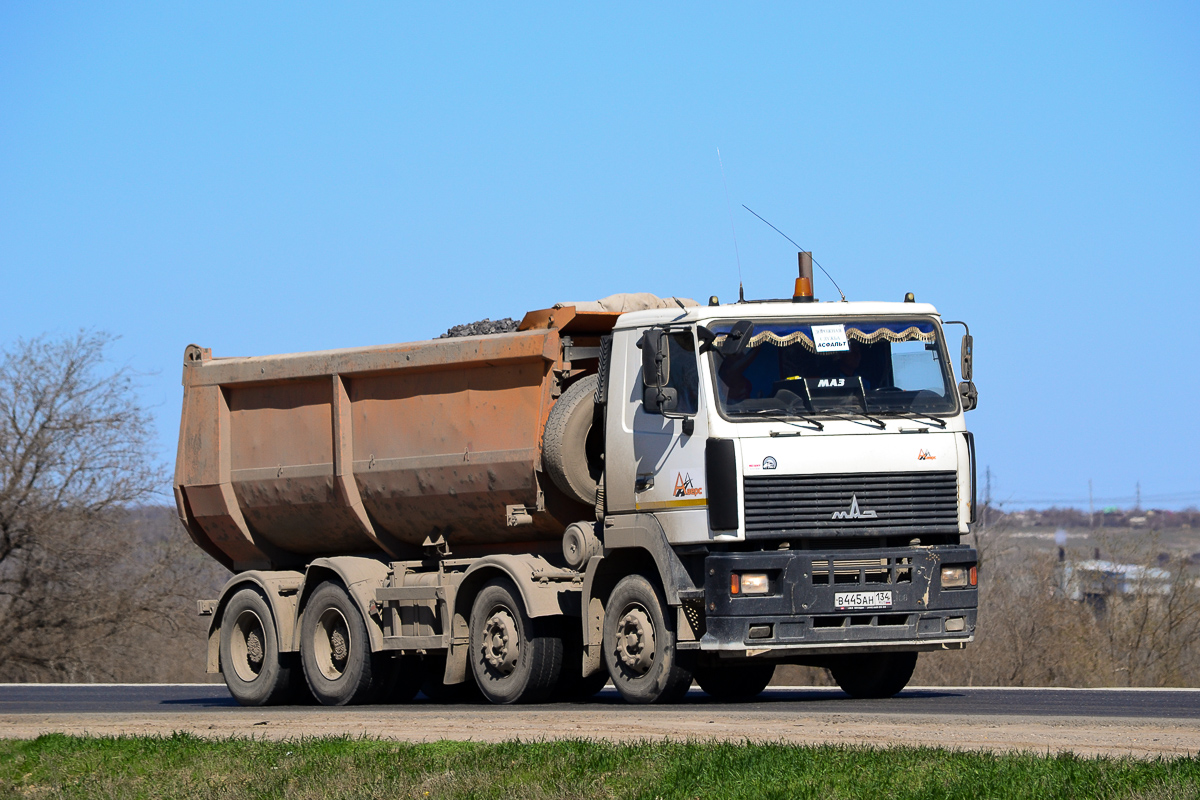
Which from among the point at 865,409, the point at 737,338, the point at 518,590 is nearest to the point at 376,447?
the point at 518,590

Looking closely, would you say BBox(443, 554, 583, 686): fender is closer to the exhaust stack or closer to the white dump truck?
the white dump truck

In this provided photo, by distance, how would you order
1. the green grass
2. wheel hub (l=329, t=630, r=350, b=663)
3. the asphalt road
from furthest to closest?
wheel hub (l=329, t=630, r=350, b=663) < the asphalt road < the green grass

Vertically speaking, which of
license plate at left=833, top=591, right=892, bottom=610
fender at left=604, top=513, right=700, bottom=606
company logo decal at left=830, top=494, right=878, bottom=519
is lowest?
license plate at left=833, top=591, right=892, bottom=610

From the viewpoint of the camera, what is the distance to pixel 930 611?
1330 centimetres

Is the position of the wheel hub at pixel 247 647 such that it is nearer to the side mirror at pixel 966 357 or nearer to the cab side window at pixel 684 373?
the cab side window at pixel 684 373

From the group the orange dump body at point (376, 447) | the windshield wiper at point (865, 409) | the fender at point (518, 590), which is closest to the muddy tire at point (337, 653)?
the orange dump body at point (376, 447)

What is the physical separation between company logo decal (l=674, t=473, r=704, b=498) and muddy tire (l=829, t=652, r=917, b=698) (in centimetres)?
245

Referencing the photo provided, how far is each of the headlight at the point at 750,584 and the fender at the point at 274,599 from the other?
5884 mm

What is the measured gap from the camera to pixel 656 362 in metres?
13.3

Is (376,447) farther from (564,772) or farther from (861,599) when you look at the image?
(564,772)

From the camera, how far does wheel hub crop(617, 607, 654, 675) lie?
532 inches

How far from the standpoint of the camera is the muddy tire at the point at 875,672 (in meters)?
14.6

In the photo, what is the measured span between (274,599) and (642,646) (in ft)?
16.6

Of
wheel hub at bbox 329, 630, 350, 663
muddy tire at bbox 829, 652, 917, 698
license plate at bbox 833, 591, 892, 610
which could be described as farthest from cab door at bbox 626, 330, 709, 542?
wheel hub at bbox 329, 630, 350, 663
